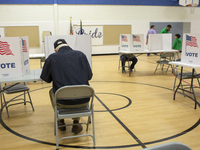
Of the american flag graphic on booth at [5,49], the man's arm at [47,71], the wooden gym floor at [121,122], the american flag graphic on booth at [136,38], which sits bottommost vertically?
the wooden gym floor at [121,122]

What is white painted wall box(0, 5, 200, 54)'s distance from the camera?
37.8 feet

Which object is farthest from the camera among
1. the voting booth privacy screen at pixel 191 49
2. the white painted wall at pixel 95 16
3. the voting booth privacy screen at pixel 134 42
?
the white painted wall at pixel 95 16

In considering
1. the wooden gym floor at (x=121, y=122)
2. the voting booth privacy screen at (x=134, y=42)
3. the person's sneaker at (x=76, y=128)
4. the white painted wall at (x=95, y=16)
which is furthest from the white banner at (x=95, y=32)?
the person's sneaker at (x=76, y=128)

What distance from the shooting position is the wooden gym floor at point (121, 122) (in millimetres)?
2688

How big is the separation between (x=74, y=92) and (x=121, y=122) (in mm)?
1226

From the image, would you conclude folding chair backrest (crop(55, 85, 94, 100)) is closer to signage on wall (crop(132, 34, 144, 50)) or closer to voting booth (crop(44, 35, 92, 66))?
voting booth (crop(44, 35, 92, 66))

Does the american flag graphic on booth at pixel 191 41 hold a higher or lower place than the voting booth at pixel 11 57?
higher

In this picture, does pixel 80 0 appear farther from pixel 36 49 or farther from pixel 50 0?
pixel 36 49

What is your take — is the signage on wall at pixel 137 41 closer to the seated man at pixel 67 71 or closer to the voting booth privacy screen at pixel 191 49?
the voting booth privacy screen at pixel 191 49

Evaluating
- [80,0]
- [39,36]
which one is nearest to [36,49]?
[39,36]

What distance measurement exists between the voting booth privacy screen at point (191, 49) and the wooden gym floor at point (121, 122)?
31.4 inches

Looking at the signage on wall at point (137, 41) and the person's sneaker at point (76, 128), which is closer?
the person's sneaker at point (76, 128)

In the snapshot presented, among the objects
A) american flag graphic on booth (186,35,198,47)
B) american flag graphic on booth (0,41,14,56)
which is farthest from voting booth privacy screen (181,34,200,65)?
american flag graphic on booth (0,41,14,56)

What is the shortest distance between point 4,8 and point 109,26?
566cm
